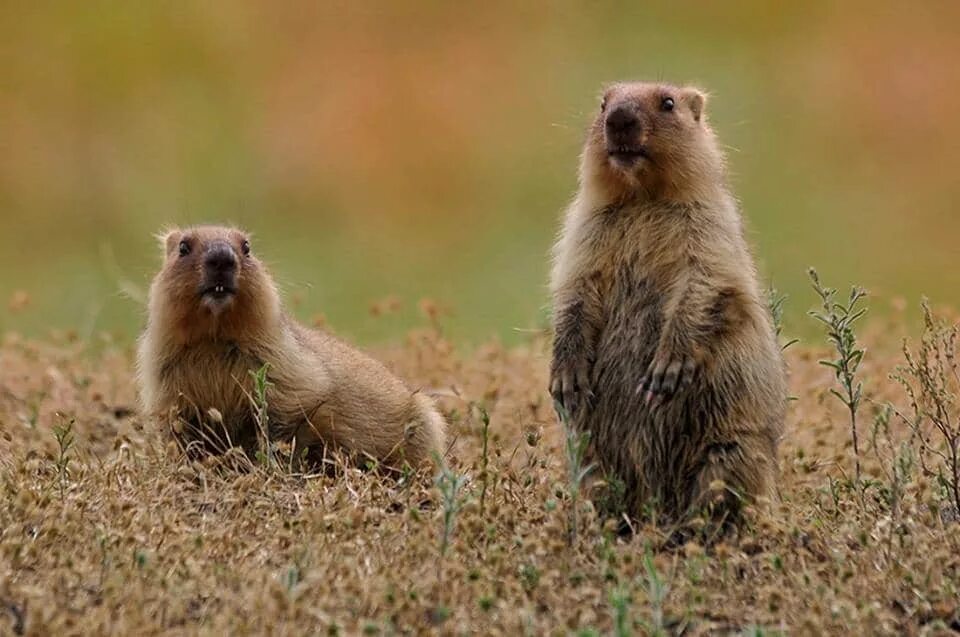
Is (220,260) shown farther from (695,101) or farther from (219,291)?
(695,101)

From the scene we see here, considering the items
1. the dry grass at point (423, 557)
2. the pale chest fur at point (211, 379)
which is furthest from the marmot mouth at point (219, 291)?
the dry grass at point (423, 557)

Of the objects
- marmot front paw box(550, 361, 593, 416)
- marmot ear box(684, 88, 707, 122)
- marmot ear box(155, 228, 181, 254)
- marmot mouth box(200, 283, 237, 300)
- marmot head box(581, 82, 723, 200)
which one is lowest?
marmot front paw box(550, 361, 593, 416)

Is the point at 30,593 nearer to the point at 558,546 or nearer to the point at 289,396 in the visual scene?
the point at 558,546

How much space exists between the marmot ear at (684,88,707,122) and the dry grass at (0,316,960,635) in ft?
5.73

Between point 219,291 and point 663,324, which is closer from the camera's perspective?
point 663,324

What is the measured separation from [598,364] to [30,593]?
2.94 metres

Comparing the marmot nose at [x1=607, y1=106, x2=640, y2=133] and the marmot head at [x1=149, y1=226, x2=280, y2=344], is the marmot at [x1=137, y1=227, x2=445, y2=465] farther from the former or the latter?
the marmot nose at [x1=607, y1=106, x2=640, y2=133]

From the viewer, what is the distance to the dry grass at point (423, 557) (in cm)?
591

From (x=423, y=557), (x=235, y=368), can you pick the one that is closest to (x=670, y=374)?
(x=423, y=557)

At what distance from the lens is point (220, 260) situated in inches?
343

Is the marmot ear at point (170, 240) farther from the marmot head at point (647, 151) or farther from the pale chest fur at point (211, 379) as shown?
the marmot head at point (647, 151)

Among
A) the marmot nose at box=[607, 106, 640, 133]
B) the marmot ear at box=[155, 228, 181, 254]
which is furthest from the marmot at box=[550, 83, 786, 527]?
the marmot ear at box=[155, 228, 181, 254]

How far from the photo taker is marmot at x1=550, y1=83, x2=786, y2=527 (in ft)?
24.7

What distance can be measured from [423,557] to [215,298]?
2.62m
